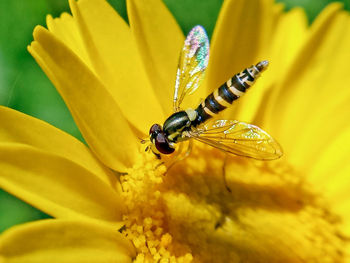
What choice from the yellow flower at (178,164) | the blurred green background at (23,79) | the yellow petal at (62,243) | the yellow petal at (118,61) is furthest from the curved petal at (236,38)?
the yellow petal at (62,243)

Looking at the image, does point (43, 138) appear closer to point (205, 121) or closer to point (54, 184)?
point (54, 184)

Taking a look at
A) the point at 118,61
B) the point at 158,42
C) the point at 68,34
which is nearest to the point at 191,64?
the point at 158,42

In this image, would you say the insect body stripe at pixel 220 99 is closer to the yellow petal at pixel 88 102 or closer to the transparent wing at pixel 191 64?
the transparent wing at pixel 191 64

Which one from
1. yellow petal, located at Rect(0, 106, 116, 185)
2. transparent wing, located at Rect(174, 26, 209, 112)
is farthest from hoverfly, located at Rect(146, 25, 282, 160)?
yellow petal, located at Rect(0, 106, 116, 185)

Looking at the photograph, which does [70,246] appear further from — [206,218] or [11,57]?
[11,57]

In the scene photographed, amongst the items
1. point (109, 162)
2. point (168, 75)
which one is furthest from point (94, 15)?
point (109, 162)

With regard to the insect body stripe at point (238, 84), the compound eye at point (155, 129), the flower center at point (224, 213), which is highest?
the insect body stripe at point (238, 84)

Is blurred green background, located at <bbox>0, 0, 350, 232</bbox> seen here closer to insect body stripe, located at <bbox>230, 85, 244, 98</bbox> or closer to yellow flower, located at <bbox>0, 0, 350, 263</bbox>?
yellow flower, located at <bbox>0, 0, 350, 263</bbox>
